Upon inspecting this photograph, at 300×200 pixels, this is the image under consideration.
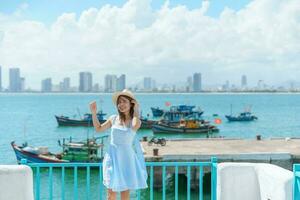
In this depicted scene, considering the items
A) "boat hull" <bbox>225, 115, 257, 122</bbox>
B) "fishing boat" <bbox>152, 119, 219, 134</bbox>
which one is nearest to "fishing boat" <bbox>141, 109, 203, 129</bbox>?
"fishing boat" <bbox>152, 119, 219, 134</bbox>

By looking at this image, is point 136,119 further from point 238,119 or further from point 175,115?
point 238,119

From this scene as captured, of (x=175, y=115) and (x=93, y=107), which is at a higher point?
(x=93, y=107)

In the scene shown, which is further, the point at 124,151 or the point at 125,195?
the point at 125,195

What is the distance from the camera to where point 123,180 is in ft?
19.2

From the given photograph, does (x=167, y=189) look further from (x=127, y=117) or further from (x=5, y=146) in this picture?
(x=5, y=146)

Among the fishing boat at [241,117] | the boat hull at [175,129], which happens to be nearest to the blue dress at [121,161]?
the boat hull at [175,129]

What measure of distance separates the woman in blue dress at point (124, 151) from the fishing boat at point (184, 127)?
52806 millimetres

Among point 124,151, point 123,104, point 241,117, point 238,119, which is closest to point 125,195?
point 124,151

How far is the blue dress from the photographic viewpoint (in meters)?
5.84

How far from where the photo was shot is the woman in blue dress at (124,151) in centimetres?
584

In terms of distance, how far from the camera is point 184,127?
59000mm

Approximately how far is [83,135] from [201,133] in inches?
690

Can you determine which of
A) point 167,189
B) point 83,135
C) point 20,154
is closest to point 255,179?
point 167,189

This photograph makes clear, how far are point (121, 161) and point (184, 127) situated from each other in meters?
53.5
